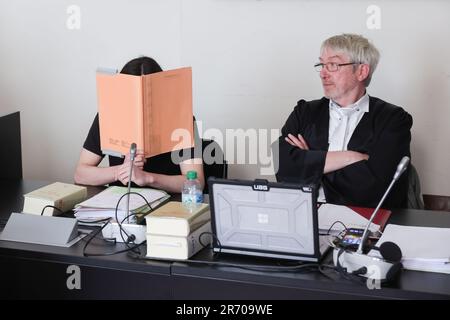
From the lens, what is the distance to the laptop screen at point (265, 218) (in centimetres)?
179

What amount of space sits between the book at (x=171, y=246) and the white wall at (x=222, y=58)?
166 centimetres

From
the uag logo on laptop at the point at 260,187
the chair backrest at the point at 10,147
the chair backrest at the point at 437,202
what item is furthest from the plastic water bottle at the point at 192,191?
the chair backrest at the point at 437,202

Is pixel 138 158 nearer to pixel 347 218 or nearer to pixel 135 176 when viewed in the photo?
pixel 135 176

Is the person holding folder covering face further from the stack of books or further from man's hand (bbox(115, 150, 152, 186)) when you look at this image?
the stack of books

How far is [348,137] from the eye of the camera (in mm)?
2850

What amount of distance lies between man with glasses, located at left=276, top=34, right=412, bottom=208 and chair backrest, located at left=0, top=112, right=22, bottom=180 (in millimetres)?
1165

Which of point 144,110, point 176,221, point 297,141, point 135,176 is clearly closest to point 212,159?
point 297,141

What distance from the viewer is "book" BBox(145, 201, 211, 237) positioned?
1.91 m

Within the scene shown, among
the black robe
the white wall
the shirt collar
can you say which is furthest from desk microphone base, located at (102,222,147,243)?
the white wall

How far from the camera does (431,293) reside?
168 centimetres

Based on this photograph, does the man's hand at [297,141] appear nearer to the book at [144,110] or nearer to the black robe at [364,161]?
the black robe at [364,161]

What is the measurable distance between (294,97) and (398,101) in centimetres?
52

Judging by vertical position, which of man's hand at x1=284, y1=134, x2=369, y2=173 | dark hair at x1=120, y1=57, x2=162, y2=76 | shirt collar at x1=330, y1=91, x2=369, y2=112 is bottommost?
man's hand at x1=284, y1=134, x2=369, y2=173

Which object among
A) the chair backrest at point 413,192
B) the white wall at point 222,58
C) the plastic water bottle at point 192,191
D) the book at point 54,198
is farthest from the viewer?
the white wall at point 222,58
